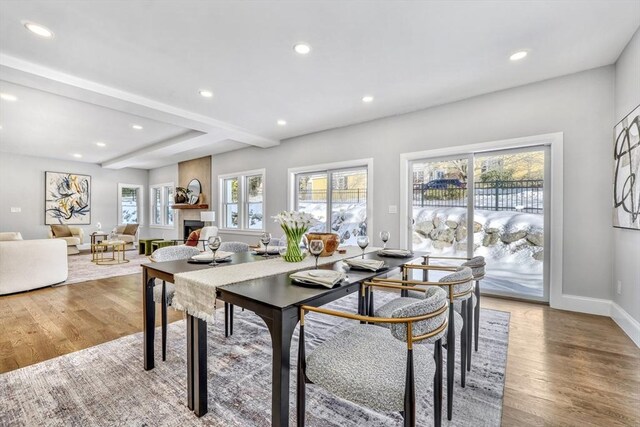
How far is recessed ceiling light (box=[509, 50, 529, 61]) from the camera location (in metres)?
2.66

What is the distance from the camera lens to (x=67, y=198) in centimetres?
804

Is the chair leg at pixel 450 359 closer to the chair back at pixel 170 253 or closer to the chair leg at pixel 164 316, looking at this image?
the chair leg at pixel 164 316

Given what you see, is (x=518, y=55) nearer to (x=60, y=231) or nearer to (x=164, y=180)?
(x=164, y=180)

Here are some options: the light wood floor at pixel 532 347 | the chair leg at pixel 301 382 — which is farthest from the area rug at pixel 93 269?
the chair leg at pixel 301 382

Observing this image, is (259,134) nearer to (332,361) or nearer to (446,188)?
(446,188)

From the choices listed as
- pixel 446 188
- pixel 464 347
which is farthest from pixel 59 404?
pixel 446 188

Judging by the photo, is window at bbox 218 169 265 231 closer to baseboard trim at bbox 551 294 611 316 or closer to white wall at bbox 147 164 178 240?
white wall at bbox 147 164 178 240

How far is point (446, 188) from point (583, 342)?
222 cm

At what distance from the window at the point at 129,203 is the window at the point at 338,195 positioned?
22.8 feet

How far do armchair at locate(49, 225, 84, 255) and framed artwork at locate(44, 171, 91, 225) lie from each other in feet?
1.87

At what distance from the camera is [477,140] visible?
12.0 feet

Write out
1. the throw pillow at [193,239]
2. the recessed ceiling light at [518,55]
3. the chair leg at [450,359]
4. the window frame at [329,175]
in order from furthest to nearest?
the throw pillow at [193,239] < the window frame at [329,175] < the recessed ceiling light at [518,55] < the chair leg at [450,359]

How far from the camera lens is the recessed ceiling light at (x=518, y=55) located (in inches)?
105

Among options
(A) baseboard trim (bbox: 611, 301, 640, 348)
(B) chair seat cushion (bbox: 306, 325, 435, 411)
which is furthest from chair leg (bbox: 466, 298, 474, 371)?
(A) baseboard trim (bbox: 611, 301, 640, 348)
